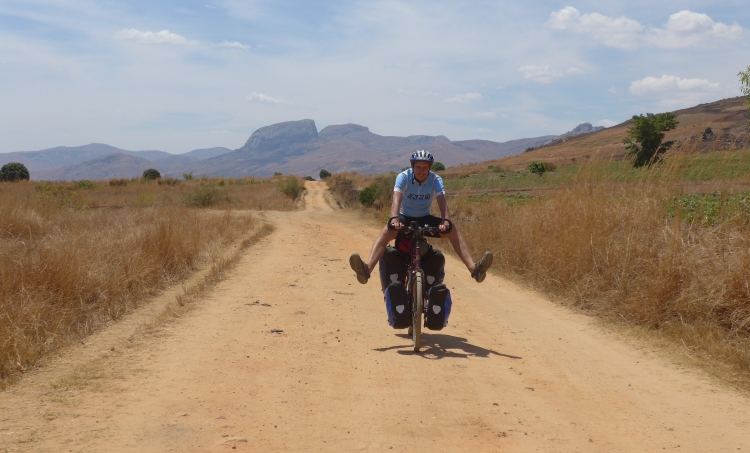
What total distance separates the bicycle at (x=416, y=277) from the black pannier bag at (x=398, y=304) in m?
0.08

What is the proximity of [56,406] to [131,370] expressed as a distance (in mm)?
999

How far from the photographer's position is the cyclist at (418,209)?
6527 millimetres

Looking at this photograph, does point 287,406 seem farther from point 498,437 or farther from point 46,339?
point 46,339

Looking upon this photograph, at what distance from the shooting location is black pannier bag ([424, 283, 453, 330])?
639 centimetres

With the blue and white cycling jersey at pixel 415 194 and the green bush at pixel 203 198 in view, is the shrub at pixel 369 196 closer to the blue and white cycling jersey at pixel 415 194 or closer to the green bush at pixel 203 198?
the green bush at pixel 203 198

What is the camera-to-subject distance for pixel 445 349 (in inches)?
257

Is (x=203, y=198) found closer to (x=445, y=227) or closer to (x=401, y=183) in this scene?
(x=401, y=183)

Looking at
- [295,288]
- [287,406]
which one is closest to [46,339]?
[287,406]

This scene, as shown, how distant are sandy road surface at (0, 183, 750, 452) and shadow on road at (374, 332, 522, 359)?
33mm

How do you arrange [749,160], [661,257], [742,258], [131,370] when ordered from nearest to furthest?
[131,370] < [742,258] < [661,257] < [749,160]

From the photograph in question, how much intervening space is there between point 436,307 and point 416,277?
40 cm

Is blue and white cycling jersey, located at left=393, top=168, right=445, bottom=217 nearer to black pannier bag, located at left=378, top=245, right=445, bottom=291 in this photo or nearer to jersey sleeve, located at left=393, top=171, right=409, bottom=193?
jersey sleeve, located at left=393, top=171, right=409, bottom=193

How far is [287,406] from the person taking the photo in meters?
4.68

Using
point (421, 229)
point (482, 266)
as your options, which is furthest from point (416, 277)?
point (482, 266)
